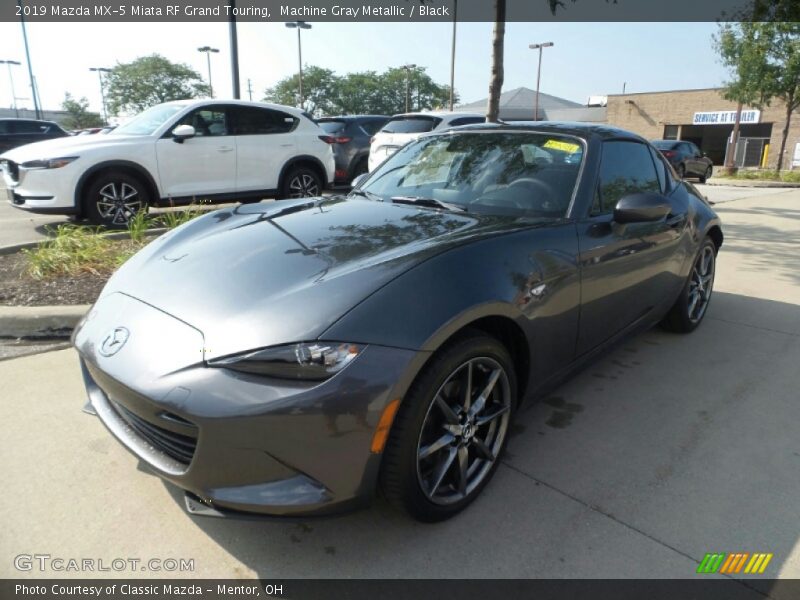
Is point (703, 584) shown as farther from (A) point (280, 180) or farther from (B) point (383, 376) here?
(A) point (280, 180)

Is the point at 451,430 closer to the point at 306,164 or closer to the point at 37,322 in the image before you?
the point at 37,322

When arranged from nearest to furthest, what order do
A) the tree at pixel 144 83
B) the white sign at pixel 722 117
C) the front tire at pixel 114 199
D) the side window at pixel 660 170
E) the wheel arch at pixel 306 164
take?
the side window at pixel 660 170, the front tire at pixel 114 199, the wheel arch at pixel 306 164, the white sign at pixel 722 117, the tree at pixel 144 83

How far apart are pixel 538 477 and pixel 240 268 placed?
1553mm

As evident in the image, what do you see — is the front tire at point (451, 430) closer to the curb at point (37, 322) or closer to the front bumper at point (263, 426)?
the front bumper at point (263, 426)

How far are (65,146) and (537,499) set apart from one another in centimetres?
673

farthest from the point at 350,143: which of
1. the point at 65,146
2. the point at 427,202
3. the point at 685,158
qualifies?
the point at 685,158

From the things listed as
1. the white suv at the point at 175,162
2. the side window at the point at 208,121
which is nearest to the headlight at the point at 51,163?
the white suv at the point at 175,162

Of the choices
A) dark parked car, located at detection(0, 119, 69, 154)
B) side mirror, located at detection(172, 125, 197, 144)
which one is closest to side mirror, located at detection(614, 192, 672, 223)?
side mirror, located at detection(172, 125, 197, 144)

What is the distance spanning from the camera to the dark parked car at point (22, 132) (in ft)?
55.4

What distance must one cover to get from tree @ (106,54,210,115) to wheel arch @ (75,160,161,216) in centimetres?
6436

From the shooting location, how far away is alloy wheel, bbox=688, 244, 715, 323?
4238mm

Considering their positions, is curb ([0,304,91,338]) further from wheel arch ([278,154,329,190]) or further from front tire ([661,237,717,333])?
wheel arch ([278,154,329,190])

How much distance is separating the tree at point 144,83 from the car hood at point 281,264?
69.4 meters

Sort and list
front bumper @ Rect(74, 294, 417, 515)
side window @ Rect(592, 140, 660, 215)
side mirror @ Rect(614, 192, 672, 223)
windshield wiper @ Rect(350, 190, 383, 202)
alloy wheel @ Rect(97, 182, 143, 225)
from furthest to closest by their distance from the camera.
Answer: alloy wheel @ Rect(97, 182, 143, 225), windshield wiper @ Rect(350, 190, 383, 202), side window @ Rect(592, 140, 660, 215), side mirror @ Rect(614, 192, 672, 223), front bumper @ Rect(74, 294, 417, 515)
